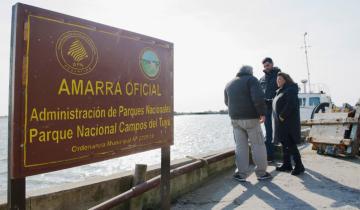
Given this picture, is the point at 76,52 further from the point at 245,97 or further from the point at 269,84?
the point at 269,84

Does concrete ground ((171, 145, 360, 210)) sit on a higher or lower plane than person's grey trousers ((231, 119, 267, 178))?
lower

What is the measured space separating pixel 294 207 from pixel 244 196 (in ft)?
2.52

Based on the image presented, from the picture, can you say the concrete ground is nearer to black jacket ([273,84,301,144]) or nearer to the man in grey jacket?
the man in grey jacket

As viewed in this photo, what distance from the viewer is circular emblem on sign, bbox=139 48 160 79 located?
3334 mm

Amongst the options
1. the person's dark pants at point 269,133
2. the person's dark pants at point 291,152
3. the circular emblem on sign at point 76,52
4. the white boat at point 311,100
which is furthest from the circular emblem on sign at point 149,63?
the white boat at point 311,100

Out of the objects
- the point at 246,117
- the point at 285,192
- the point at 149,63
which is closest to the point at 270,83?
the point at 246,117

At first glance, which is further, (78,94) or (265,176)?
(265,176)

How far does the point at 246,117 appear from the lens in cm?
578

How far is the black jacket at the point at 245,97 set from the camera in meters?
5.59

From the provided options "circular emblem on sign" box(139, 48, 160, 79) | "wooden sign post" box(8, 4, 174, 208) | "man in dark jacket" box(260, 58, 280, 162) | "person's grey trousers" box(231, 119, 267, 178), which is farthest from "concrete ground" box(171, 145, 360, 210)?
"circular emblem on sign" box(139, 48, 160, 79)

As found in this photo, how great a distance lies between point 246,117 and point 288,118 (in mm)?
1010

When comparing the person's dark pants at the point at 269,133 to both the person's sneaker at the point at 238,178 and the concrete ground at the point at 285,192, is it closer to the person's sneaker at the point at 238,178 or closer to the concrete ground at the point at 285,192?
the concrete ground at the point at 285,192

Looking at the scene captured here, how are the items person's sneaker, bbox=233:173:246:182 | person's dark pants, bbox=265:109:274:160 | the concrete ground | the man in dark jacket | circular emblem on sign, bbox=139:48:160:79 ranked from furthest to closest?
person's dark pants, bbox=265:109:274:160
the man in dark jacket
person's sneaker, bbox=233:173:246:182
the concrete ground
circular emblem on sign, bbox=139:48:160:79

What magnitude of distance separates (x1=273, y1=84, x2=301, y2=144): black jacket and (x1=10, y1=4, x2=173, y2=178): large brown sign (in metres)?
3.25
